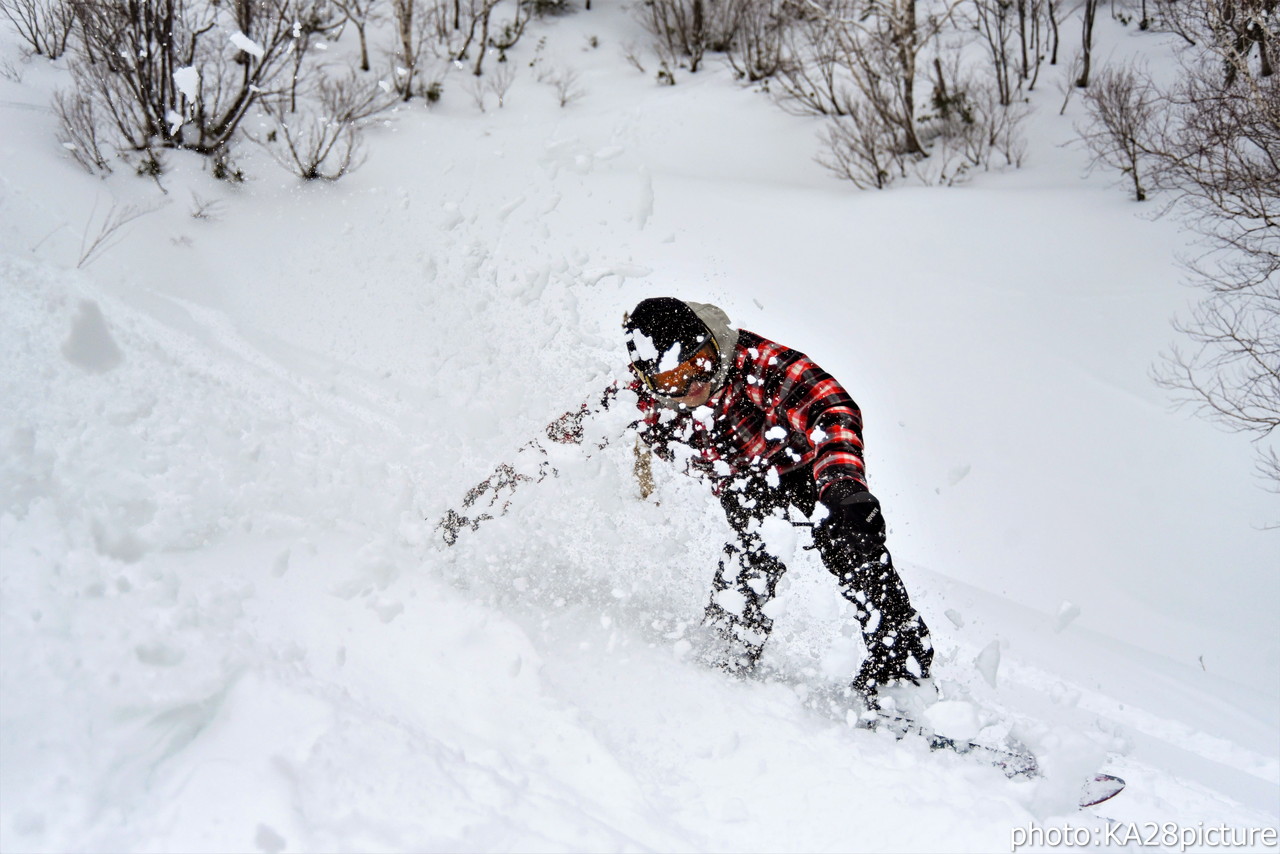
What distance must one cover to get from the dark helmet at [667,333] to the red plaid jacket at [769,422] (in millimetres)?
220

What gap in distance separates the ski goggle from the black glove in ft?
1.63

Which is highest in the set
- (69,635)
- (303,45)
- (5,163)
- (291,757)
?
(303,45)

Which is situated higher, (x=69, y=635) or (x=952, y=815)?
(x=69, y=635)

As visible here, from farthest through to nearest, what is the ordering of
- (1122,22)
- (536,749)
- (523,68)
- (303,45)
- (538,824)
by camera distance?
(523,68), (1122,22), (303,45), (536,749), (538,824)

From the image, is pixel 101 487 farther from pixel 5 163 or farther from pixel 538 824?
pixel 5 163

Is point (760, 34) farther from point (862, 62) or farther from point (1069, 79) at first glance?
point (1069, 79)

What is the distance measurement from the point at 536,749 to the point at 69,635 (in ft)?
3.41

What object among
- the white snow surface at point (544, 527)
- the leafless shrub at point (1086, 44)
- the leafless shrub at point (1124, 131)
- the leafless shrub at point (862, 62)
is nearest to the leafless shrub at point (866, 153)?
the leafless shrub at point (862, 62)

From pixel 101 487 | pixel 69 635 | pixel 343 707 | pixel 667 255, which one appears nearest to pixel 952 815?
pixel 343 707

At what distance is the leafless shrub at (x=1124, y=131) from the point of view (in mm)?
7586

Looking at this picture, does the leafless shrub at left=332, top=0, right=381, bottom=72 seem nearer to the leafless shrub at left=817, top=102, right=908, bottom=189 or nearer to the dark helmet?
the leafless shrub at left=817, top=102, right=908, bottom=189

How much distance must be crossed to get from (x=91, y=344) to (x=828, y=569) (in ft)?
12.9

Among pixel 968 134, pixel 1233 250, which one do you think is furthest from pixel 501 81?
pixel 1233 250

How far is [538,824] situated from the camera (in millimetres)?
1505
